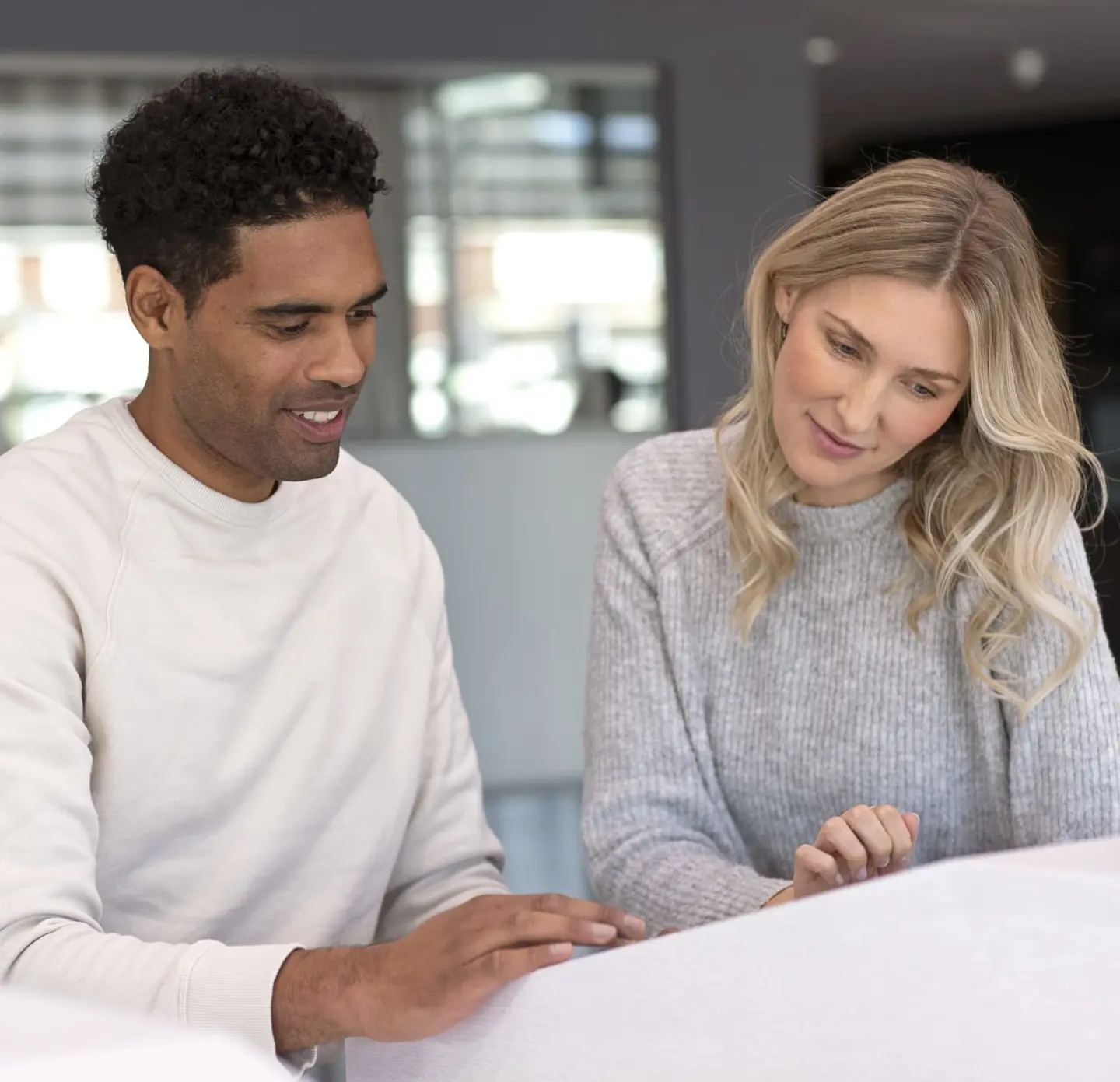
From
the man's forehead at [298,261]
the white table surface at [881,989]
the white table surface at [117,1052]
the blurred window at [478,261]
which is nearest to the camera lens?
the white table surface at [117,1052]

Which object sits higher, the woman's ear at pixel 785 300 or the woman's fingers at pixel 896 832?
Result: the woman's ear at pixel 785 300

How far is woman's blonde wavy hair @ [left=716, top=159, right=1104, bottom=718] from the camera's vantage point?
153cm

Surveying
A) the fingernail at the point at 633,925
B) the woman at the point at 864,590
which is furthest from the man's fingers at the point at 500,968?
the woman at the point at 864,590

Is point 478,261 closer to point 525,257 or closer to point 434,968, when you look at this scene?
point 525,257

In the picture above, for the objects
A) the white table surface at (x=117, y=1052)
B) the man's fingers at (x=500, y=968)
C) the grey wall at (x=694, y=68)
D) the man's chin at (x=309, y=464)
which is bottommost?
the man's fingers at (x=500, y=968)

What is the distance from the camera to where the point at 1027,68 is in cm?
790

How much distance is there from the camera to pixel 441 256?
5242mm

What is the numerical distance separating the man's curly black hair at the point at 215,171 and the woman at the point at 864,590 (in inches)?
19.0

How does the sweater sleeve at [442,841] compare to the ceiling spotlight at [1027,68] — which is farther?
A: the ceiling spotlight at [1027,68]

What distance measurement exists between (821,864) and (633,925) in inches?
9.3

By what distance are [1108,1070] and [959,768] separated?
0.88m

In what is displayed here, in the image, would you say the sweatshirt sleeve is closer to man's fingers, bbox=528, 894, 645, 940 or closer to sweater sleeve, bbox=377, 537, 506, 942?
man's fingers, bbox=528, 894, 645, 940

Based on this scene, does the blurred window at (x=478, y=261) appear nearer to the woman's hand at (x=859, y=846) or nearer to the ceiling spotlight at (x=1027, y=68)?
the ceiling spotlight at (x=1027, y=68)

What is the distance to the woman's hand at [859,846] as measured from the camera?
4.27 ft
